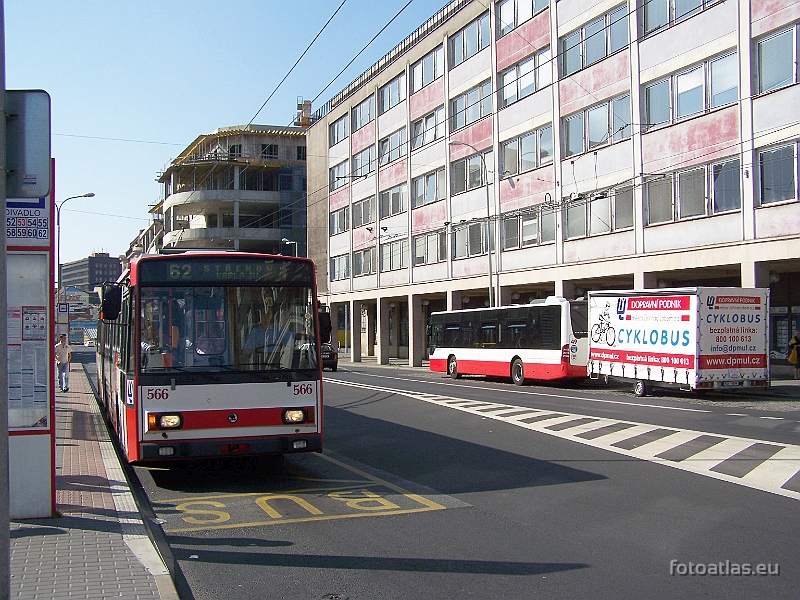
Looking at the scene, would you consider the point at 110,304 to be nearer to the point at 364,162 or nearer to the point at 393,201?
the point at 393,201

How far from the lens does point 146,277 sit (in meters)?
9.70

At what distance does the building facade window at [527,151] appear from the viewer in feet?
116

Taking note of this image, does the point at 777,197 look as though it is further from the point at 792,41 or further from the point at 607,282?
the point at 607,282

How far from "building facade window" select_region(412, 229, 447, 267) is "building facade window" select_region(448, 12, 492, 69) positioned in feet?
30.0

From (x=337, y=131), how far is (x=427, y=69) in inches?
605

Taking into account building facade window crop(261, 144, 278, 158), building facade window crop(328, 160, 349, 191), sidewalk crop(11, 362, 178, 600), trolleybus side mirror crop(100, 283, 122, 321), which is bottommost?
sidewalk crop(11, 362, 178, 600)

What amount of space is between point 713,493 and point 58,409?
15.9 metres

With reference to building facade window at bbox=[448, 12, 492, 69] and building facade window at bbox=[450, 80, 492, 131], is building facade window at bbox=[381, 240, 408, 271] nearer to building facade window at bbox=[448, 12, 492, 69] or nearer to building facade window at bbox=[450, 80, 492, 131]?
building facade window at bbox=[450, 80, 492, 131]

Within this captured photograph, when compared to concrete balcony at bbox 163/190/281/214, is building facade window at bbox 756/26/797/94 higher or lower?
lower

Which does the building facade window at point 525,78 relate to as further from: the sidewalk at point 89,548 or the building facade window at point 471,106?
the sidewalk at point 89,548

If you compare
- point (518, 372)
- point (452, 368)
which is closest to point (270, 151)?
point (452, 368)

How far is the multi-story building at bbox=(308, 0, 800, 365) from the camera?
82.7ft

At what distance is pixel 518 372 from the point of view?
29.7 metres

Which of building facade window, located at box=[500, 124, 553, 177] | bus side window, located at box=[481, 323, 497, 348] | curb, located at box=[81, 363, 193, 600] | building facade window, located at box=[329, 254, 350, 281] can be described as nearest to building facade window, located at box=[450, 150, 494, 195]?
building facade window, located at box=[500, 124, 553, 177]
